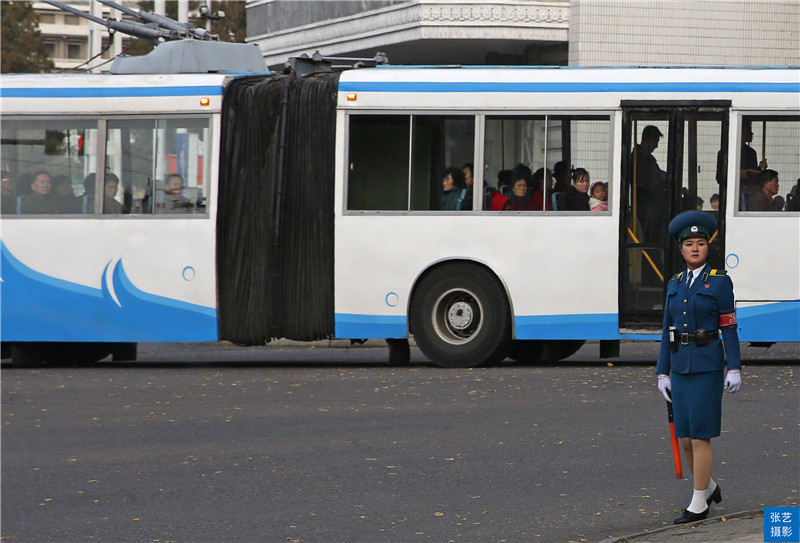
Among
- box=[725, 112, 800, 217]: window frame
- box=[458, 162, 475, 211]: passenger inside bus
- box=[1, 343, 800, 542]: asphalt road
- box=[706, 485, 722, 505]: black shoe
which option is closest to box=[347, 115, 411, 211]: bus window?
box=[458, 162, 475, 211]: passenger inside bus

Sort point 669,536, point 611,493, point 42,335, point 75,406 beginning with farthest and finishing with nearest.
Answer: point 42,335, point 75,406, point 611,493, point 669,536

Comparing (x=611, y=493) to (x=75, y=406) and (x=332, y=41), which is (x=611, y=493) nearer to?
(x=75, y=406)

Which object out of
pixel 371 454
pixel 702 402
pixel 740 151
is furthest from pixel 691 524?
pixel 740 151

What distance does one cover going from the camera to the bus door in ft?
47.8

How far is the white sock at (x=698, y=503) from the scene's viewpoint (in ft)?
23.8

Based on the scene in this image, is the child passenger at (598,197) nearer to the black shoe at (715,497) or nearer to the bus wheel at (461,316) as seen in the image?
the bus wheel at (461,316)

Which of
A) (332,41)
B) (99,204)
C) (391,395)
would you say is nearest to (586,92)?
(391,395)

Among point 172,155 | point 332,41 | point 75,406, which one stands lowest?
point 75,406

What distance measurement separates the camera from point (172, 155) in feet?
50.7

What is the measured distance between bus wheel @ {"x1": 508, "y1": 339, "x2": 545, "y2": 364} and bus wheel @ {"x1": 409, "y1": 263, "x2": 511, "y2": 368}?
29.8 inches

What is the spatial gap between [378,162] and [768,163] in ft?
13.7

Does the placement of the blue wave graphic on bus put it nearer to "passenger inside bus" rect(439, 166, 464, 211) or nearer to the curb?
"passenger inside bus" rect(439, 166, 464, 211)

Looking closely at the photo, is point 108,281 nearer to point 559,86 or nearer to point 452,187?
point 452,187

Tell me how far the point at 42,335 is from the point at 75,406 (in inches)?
131
